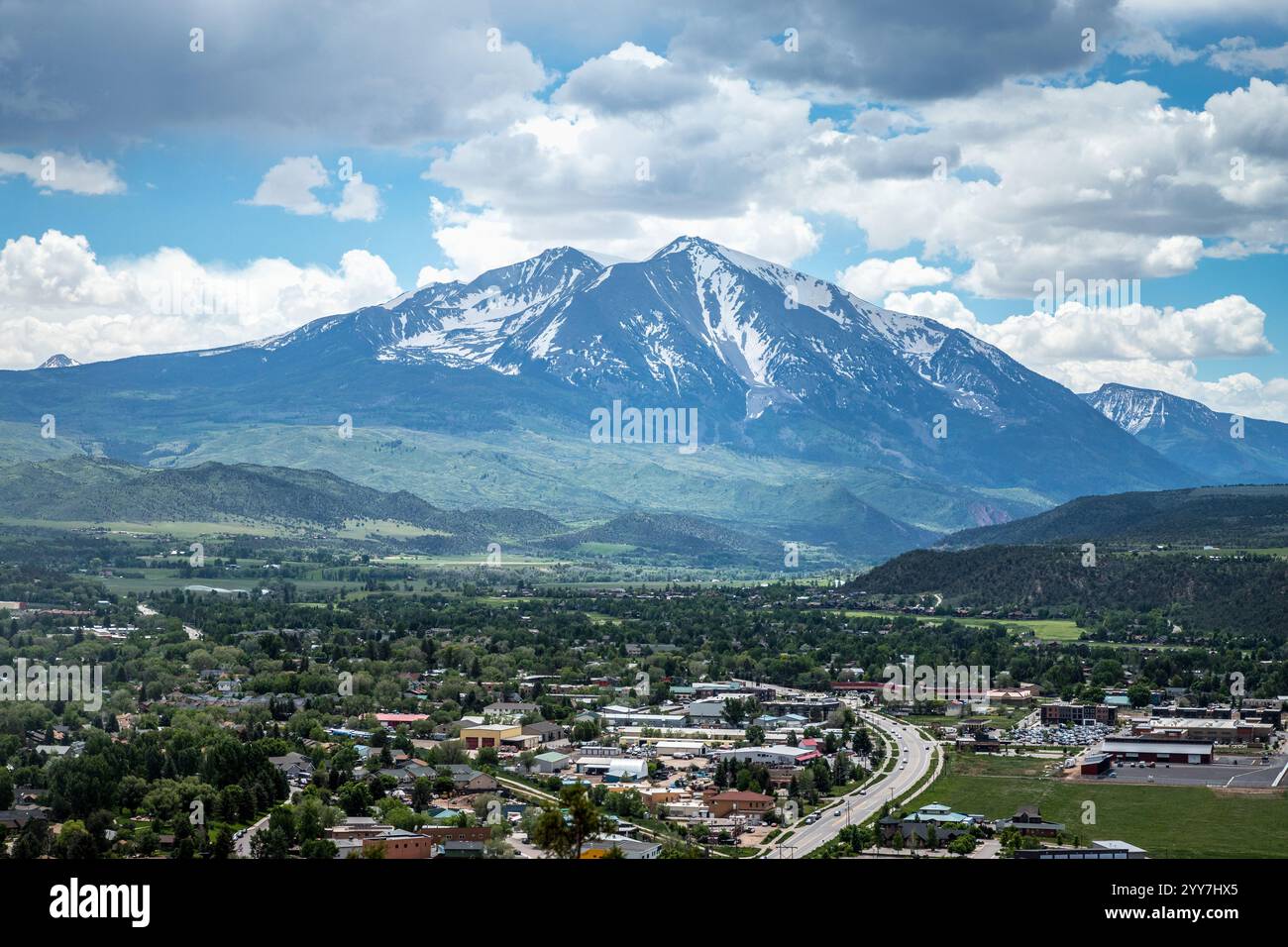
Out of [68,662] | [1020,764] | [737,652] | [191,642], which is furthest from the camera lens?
[737,652]

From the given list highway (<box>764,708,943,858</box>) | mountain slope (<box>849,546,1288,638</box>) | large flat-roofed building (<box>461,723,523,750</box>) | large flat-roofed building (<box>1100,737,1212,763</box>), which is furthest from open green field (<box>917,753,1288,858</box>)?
mountain slope (<box>849,546,1288,638</box>)

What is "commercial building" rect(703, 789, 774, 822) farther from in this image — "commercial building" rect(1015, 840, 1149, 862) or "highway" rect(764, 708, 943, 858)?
"commercial building" rect(1015, 840, 1149, 862)

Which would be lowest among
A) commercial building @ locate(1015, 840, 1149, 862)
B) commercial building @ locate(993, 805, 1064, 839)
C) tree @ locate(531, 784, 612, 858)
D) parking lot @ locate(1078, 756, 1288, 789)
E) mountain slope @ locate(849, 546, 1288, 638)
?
parking lot @ locate(1078, 756, 1288, 789)

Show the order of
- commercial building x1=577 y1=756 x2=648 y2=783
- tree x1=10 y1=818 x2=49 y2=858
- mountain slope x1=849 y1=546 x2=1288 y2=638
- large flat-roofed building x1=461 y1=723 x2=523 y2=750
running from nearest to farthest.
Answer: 1. tree x1=10 y1=818 x2=49 y2=858
2. commercial building x1=577 y1=756 x2=648 y2=783
3. large flat-roofed building x1=461 y1=723 x2=523 y2=750
4. mountain slope x1=849 y1=546 x2=1288 y2=638

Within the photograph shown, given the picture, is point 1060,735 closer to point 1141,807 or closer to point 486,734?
point 1141,807

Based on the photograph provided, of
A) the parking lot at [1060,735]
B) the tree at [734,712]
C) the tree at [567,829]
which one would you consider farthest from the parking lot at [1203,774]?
the tree at [567,829]
